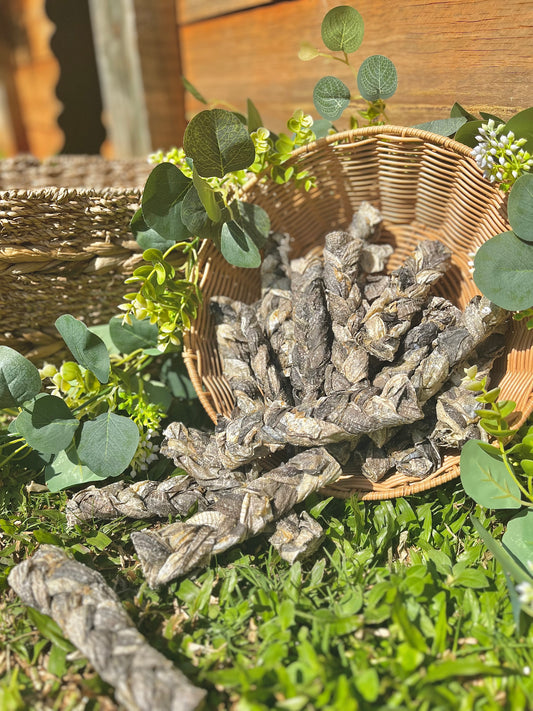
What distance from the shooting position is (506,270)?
3.28ft

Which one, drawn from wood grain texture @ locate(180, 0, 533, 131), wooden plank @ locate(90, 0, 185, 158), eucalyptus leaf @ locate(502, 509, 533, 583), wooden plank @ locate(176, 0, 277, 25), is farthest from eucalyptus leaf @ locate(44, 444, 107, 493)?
wooden plank @ locate(90, 0, 185, 158)

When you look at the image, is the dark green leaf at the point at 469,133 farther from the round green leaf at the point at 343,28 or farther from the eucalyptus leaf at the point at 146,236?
the eucalyptus leaf at the point at 146,236

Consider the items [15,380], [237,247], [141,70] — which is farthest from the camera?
[141,70]

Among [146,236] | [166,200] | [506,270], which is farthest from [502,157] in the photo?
[146,236]

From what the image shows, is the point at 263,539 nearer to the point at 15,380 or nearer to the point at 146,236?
the point at 15,380

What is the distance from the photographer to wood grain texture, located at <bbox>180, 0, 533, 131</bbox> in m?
1.16

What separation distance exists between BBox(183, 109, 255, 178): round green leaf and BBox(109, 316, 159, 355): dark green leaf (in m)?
0.35

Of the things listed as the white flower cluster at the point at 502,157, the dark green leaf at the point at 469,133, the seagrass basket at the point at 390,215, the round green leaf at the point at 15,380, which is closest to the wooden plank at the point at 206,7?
the seagrass basket at the point at 390,215

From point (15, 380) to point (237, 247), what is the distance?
515 millimetres

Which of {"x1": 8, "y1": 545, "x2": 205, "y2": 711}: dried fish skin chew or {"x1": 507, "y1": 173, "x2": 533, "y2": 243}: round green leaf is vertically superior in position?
{"x1": 507, "y1": 173, "x2": 533, "y2": 243}: round green leaf

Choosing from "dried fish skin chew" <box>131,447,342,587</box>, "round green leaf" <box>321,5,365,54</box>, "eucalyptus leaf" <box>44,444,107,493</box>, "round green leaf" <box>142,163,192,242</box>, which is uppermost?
"round green leaf" <box>321,5,365,54</box>

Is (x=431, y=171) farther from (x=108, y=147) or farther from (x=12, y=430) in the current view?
(x=108, y=147)

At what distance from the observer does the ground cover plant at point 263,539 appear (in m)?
0.80

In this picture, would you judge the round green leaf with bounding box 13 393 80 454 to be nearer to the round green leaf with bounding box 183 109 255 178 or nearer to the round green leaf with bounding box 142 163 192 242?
the round green leaf with bounding box 142 163 192 242
